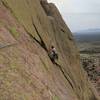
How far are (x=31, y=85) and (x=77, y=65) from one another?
2003cm

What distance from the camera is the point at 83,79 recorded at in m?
34.3

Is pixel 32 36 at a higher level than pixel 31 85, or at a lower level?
higher

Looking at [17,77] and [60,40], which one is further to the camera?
[60,40]

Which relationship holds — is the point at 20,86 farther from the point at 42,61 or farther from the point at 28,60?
the point at 42,61

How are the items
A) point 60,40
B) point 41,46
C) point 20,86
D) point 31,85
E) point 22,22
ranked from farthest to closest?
point 60,40, point 41,46, point 22,22, point 31,85, point 20,86

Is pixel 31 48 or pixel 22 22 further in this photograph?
pixel 22 22

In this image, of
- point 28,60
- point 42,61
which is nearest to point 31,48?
point 42,61

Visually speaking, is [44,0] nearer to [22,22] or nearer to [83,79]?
[83,79]

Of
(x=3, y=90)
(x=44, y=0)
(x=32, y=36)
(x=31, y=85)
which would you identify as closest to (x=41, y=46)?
(x=32, y=36)

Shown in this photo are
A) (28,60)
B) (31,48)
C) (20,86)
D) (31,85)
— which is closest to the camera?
(20,86)

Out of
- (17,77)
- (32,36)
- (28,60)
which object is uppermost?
(32,36)

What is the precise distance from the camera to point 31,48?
64.7 ft

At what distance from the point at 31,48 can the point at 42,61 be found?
1148 millimetres

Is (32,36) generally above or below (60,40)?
below
